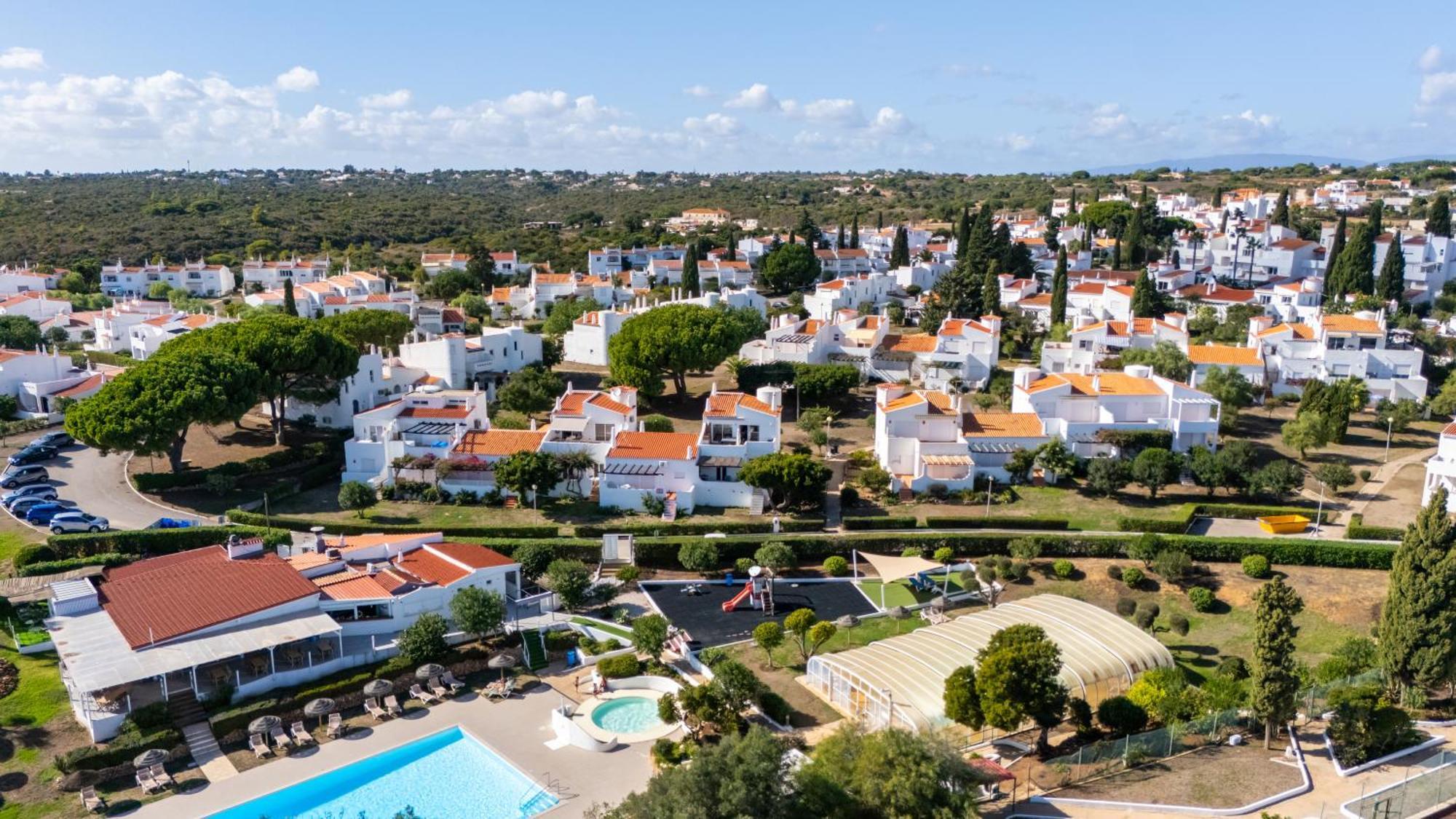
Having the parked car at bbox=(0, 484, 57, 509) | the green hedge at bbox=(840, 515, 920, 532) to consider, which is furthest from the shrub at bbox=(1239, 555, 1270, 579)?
the parked car at bbox=(0, 484, 57, 509)

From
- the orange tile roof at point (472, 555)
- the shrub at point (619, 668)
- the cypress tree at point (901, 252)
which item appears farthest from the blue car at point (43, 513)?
the cypress tree at point (901, 252)

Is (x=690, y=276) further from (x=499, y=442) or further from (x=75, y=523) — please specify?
(x=75, y=523)

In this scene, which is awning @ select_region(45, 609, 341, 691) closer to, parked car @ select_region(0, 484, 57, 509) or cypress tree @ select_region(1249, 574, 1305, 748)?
parked car @ select_region(0, 484, 57, 509)

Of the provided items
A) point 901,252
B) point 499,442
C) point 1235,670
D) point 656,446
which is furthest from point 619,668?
point 901,252

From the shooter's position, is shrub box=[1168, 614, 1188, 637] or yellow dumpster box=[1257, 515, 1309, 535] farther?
yellow dumpster box=[1257, 515, 1309, 535]

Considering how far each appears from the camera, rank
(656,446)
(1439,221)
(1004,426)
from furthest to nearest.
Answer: (1439,221), (1004,426), (656,446)
